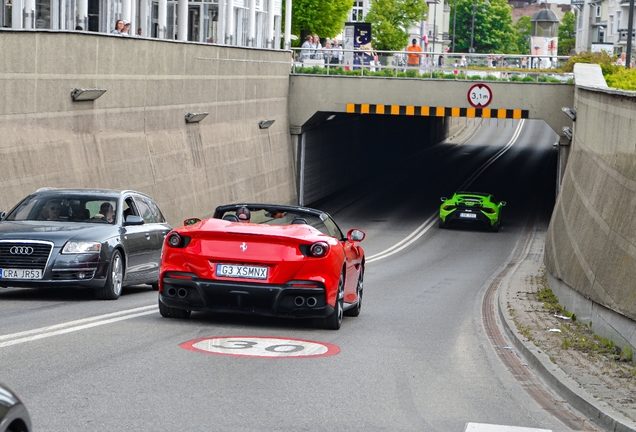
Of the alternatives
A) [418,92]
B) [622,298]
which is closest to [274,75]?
[418,92]

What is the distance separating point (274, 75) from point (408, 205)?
1032 cm

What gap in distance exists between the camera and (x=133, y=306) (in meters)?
14.4

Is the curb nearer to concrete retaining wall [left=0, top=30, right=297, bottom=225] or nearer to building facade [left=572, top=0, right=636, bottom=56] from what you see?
concrete retaining wall [left=0, top=30, right=297, bottom=225]

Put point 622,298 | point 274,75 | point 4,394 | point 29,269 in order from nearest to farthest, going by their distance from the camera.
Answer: point 4,394, point 622,298, point 29,269, point 274,75

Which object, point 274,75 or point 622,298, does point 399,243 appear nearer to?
point 274,75

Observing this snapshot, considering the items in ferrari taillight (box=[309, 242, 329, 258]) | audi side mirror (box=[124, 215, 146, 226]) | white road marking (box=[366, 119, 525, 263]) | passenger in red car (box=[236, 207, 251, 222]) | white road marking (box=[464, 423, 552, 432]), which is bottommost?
white road marking (box=[366, 119, 525, 263])

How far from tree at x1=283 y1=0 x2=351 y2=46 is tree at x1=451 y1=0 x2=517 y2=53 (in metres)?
83.3

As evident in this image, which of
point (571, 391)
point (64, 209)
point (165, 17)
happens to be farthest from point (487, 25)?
point (571, 391)

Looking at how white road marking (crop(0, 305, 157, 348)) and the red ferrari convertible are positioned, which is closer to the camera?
white road marking (crop(0, 305, 157, 348))

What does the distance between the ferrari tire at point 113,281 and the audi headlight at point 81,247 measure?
39 centimetres

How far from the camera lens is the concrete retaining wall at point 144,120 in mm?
22141

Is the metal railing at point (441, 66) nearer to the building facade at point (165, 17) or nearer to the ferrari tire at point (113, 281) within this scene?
the building facade at point (165, 17)

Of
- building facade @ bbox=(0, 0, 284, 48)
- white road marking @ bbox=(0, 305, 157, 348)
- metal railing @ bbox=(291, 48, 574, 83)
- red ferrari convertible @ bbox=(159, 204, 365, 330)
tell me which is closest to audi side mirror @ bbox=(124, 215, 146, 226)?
white road marking @ bbox=(0, 305, 157, 348)

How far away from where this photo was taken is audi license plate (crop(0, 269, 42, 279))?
1418 centimetres
